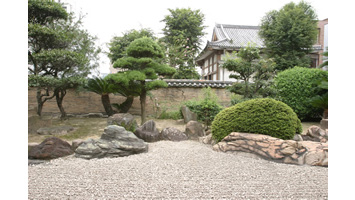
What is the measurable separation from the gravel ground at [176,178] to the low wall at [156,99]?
17.9 feet

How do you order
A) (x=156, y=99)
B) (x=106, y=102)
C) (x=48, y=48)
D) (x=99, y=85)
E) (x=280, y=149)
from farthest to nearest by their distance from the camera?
(x=156, y=99)
(x=106, y=102)
(x=99, y=85)
(x=48, y=48)
(x=280, y=149)

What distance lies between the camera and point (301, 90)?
7.38 metres

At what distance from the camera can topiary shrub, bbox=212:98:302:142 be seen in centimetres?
364

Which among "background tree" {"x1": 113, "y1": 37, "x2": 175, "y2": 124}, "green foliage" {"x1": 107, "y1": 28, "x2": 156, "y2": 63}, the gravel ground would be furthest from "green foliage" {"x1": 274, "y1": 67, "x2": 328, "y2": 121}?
"green foliage" {"x1": 107, "y1": 28, "x2": 156, "y2": 63}

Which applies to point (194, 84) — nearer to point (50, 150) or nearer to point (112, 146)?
point (112, 146)

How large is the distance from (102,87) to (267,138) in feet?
18.5

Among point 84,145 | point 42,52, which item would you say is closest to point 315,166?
point 84,145

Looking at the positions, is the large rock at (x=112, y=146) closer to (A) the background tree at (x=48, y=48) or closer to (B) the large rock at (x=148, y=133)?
(B) the large rock at (x=148, y=133)

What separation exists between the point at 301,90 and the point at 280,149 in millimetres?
5007

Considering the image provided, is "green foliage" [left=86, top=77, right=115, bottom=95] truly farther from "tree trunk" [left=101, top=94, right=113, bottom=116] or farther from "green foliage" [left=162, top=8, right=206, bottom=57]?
"green foliage" [left=162, top=8, right=206, bottom=57]

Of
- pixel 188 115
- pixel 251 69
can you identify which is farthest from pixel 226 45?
pixel 251 69

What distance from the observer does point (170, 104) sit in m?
8.92

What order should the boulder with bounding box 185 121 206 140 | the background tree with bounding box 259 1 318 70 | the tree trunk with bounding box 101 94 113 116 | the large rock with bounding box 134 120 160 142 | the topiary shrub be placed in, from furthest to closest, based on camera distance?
the background tree with bounding box 259 1 318 70 < the tree trunk with bounding box 101 94 113 116 < the boulder with bounding box 185 121 206 140 < the large rock with bounding box 134 120 160 142 < the topiary shrub

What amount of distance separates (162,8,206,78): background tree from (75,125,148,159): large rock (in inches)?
375
